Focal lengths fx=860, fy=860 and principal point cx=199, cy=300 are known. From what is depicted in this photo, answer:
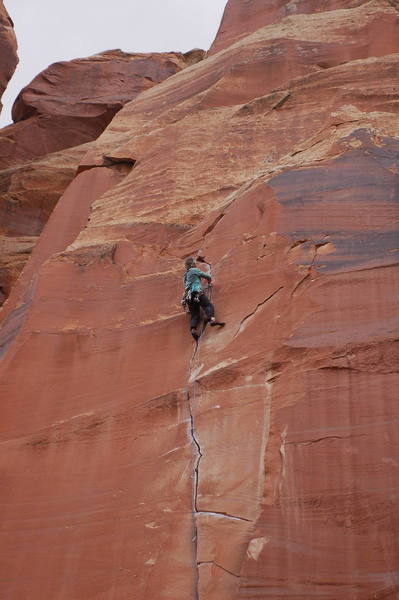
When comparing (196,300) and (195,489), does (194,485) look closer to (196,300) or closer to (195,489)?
(195,489)

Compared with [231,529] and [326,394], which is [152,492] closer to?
[231,529]

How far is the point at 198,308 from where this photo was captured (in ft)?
36.4

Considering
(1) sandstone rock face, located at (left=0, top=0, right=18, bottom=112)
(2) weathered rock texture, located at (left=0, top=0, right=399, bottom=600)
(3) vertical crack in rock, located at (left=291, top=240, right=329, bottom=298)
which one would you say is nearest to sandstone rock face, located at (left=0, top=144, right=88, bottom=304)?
(1) sandstone rock face, located at (left=0, top=0, right=18, bottom=112)

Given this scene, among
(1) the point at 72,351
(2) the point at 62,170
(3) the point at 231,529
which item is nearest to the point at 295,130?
(1) the point at 72,351

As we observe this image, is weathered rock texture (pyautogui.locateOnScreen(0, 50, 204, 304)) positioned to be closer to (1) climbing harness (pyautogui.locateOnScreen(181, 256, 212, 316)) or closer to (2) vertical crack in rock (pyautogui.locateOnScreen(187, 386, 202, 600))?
(1) climbing harness (pyautogui.locateOnScreen(181, 256, 212, 316))

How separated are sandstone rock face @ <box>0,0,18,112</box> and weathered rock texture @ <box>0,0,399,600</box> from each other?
1567 centimetres

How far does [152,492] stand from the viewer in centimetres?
960

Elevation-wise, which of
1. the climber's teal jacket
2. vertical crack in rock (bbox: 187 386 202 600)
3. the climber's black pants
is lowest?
vertical crack in rock (bbox: 187 386 202 600)

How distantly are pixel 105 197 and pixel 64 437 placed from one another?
5.40 m

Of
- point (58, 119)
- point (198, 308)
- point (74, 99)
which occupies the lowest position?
point (58, 119)

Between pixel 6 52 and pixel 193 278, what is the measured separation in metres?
20.4

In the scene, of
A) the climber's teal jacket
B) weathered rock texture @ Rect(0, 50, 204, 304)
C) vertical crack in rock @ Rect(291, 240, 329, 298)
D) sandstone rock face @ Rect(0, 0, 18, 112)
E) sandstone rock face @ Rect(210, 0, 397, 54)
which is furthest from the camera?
sandstone rock face @ Rect(0, 0, 18, 112)

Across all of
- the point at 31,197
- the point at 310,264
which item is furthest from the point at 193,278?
the point at 31,197

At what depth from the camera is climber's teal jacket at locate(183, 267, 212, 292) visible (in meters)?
11.2
